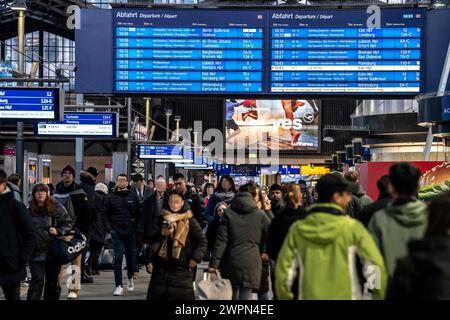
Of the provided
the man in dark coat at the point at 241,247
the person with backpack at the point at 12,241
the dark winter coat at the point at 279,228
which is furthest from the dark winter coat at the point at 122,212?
the person with backpack at the point at 12,241

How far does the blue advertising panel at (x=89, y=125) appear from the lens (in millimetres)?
23469

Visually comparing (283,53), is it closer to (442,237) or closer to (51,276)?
(51,276)

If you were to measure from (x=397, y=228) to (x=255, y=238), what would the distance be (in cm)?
417

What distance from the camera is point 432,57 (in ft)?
65.2

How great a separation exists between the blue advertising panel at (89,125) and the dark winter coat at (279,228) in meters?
14.0

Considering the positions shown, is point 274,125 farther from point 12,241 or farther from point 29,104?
point 12,241

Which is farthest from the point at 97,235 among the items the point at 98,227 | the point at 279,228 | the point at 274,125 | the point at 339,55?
the point at 274,125

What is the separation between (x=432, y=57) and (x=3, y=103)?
28.2 ft

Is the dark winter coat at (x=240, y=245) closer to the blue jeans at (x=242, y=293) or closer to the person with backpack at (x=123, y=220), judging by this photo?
the blue jeans at (x=242, y=293)

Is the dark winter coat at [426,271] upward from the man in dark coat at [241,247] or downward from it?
upward

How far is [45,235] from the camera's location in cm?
1078

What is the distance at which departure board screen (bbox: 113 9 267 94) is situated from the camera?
19.8 meters

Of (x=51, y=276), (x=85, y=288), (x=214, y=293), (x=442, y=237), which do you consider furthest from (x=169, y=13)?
(x=442, y=237)

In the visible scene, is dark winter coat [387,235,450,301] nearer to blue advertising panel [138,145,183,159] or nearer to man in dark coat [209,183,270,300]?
man in dark coat [209,183,270,300]
